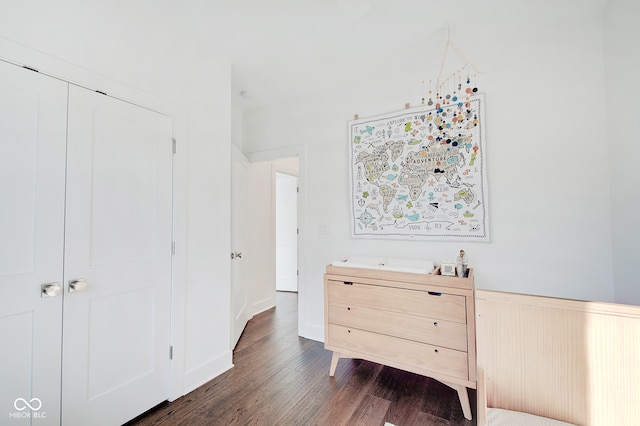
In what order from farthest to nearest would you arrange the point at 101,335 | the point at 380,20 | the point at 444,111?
the point at 444,111, the point at 380,20, the point at 101,335

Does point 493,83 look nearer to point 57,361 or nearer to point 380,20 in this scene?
point 380,20

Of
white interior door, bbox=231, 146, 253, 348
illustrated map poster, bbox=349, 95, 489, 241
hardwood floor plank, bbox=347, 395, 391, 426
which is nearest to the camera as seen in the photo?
hardwood floor plank, bbox=347, 395, 391, 426

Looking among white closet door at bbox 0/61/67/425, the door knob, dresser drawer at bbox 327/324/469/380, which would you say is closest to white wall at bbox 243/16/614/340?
dresser drawer at bbox 327/324/469/380

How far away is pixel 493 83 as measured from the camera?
2162 millimetres

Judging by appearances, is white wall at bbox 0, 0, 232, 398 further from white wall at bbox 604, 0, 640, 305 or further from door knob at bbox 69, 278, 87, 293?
white wall at bbox 604, 0, 640, 305

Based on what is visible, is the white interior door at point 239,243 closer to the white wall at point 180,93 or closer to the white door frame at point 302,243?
the white wall at point 180,93

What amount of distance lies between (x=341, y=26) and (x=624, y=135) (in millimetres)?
1976

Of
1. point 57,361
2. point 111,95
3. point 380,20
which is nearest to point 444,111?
point 380,20

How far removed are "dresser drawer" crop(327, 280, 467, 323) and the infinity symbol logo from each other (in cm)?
174

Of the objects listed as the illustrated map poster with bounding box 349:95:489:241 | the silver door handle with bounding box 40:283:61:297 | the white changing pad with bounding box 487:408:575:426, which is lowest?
the white changing pad with bounding box 487:408:575:426

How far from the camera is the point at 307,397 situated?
1.92 m

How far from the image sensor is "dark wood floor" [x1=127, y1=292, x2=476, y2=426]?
1698 mm

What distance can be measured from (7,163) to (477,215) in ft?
9.47

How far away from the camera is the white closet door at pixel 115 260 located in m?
1.46
